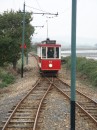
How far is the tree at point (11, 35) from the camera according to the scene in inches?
1478

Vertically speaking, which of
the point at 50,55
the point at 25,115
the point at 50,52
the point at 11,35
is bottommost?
the point at 25,115

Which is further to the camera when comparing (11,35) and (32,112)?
(11,35)

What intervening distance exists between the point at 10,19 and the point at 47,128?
2755cm

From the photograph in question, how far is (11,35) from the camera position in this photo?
3878 cm

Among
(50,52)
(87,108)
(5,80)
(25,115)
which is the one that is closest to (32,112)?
(25,115)

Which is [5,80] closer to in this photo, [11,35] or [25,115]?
[11,35]

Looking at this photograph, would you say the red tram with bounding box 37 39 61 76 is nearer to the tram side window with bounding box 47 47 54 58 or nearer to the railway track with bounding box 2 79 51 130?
the tram side window with bounding box 47 47 54 58

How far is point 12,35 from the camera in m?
38.9

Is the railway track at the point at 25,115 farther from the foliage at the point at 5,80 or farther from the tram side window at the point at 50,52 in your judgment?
the tram side window at the point at 50,52

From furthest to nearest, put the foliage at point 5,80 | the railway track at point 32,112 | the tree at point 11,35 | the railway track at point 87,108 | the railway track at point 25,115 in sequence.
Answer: the tree at point 11,35
the foliage at point 5,80
the railway track at point 87,108
the railway track at point 32,112
the railway track at point 25,115

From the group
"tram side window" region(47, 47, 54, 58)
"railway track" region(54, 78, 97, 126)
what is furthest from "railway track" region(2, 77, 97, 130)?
"tram side window" region(47, 47, 54, 58)

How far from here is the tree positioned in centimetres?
3753

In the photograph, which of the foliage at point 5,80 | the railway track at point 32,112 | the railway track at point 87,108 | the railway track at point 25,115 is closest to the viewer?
the railway track at point 25,115

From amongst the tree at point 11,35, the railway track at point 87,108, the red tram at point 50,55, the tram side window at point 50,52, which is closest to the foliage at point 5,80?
the red tram at point 50,55
